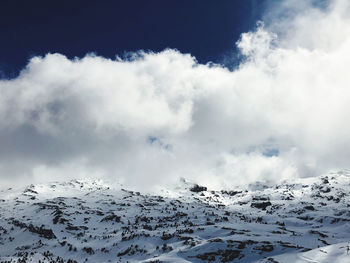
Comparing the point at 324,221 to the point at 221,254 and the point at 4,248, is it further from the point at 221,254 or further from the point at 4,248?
the point at 4,248

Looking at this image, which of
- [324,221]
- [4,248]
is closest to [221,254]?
[4,248]

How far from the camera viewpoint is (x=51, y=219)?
18888 cm

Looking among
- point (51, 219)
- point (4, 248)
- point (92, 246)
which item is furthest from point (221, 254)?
point (51, 219)

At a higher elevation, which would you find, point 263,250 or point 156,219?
point 156,219

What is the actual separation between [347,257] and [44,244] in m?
118

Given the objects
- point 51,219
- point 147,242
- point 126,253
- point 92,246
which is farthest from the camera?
point 51,219

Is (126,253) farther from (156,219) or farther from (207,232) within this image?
(156,219)

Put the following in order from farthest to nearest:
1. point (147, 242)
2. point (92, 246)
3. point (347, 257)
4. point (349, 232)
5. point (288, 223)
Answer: point (288, 223) → point (349, 232) → point (92, 246) → point (147, 242) → point (347, 257)

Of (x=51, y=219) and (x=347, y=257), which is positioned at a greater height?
(x=51, y=219)

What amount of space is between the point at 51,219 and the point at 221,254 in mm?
152619

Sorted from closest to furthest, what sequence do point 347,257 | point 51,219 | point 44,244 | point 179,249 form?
1. point 347,257
2. point 179,249
3. point 44,244
4. point 51,219

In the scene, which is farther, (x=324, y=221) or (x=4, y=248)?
(x=324, y=221)

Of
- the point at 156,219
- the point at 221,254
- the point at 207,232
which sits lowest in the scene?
the point at 221,254

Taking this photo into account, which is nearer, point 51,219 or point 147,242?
point 147,242
